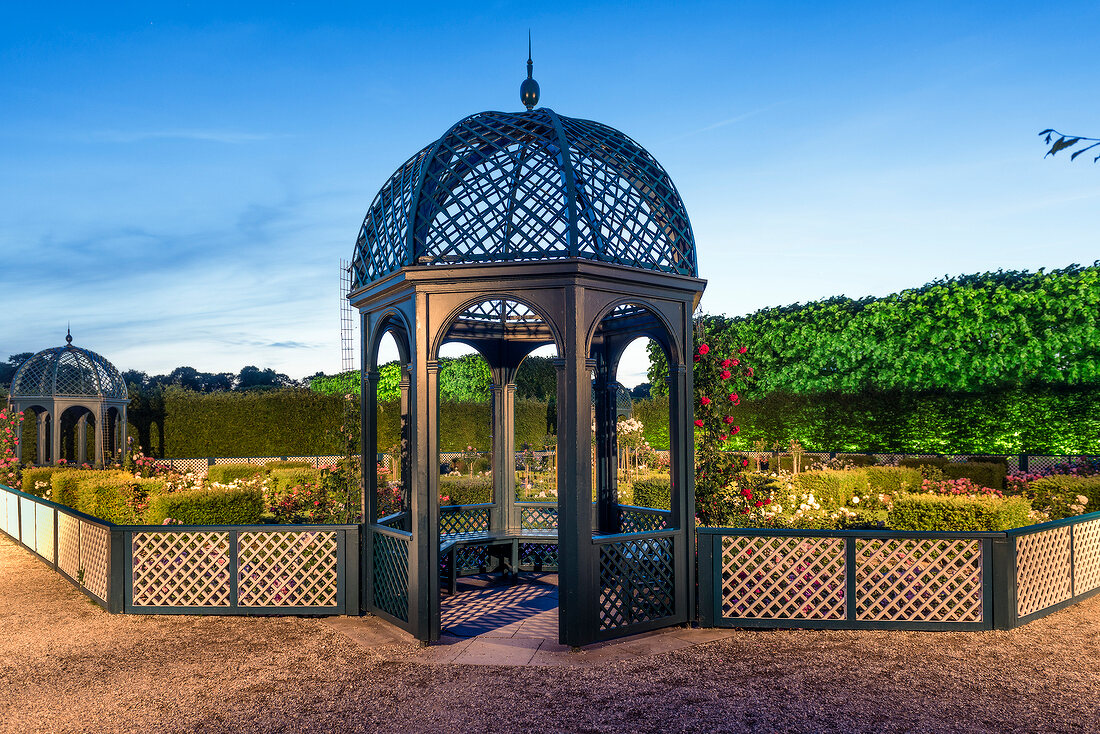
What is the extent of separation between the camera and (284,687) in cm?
525

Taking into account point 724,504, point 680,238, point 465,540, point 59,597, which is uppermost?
point 680,238

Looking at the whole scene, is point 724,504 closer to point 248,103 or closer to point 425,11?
point 425,11

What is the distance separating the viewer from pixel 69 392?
20375 mm

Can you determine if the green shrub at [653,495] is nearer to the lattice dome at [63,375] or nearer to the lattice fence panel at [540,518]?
the lattice fence panel at [540,518]

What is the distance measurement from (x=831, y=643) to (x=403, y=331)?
5284mm

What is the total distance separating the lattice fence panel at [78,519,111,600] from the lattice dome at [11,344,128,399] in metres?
14.3

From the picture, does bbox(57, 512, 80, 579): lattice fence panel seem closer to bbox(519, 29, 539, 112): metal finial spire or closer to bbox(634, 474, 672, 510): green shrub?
bbox(519, 29, 539, 112): metal finial spire

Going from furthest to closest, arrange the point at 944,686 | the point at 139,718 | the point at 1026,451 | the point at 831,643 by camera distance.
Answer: the point at 1026,451 < the point at 831,643 < the point at 944,686 < the point at 139,718

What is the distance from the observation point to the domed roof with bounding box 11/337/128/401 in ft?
65.9

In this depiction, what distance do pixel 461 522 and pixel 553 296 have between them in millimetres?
4720

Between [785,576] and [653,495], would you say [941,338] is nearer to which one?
[653,495]

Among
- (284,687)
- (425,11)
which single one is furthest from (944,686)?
(425,11)

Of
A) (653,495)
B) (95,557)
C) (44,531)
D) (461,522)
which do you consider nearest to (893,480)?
(653,495)

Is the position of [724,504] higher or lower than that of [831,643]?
higher
